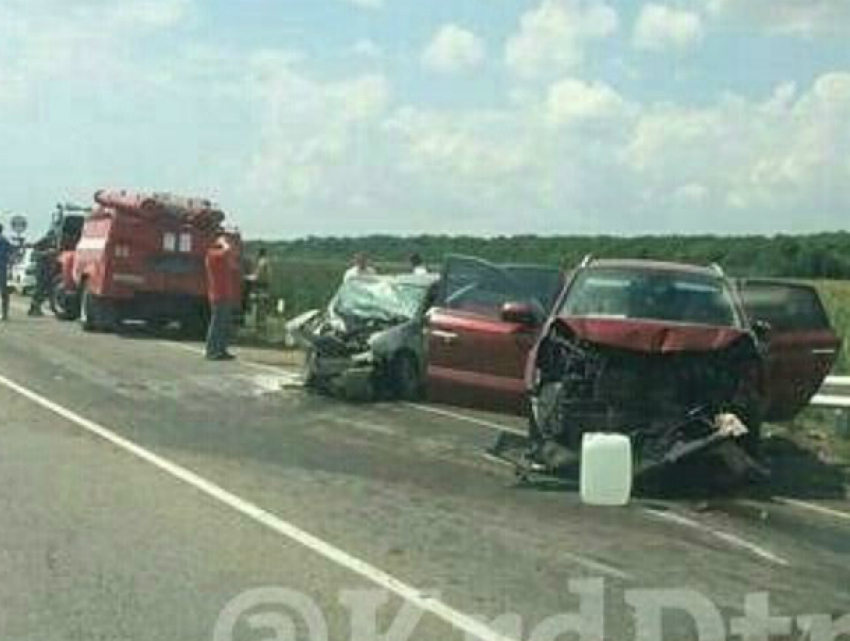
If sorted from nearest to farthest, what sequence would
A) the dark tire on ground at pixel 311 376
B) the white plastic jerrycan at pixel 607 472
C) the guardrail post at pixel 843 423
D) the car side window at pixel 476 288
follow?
1. the white plastic jerrycan at pixel 607 472
2. the guardrail post at pixel 843 423
3. the car side window at pixel 476 288
4. the dark tire on ground at pixel 311 376

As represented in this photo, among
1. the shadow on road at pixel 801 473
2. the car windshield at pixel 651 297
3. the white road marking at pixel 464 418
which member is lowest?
the white road marking at pixel 464 418

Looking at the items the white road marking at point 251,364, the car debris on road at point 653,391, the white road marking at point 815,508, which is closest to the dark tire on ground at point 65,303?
the white road marking at point 251,364

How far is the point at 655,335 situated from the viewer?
13.4m

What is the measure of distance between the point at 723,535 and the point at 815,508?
187 centimetres

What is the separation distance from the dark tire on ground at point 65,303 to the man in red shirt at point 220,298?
988 centimetres

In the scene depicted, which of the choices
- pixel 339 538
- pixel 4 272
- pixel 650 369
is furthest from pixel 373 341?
pixel 4 272

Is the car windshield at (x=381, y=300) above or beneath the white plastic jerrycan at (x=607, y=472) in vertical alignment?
above

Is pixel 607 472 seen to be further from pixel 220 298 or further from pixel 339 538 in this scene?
pixel 220 298

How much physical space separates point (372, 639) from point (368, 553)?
218cm

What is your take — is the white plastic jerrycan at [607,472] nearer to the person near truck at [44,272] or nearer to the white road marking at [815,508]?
the white road marking at [815,508]

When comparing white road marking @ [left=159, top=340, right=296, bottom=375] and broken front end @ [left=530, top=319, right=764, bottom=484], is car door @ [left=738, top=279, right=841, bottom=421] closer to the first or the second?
broken front end @ [left=530, top=319, right=764, bottom=484]

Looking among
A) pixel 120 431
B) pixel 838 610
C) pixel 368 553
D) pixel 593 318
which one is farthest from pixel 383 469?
pixel 838 610

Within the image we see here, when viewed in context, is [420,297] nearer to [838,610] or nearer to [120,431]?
[120,431]

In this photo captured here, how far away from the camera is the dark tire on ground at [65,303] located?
3588cm
